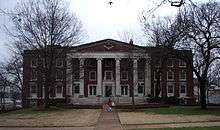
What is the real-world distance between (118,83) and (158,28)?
102 feet

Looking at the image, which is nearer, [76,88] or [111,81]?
[76,88]

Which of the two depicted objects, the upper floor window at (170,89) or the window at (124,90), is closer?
the window at (124,90)

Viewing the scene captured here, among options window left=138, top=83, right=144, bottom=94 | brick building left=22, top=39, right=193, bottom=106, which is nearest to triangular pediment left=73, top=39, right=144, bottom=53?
brick building left=22, top=39, right=193, bottom=106

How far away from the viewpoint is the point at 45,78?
5550 cm

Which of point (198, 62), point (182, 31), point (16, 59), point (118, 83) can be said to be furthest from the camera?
point (118, 83)

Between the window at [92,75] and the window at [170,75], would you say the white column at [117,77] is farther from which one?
the window at [170,75]

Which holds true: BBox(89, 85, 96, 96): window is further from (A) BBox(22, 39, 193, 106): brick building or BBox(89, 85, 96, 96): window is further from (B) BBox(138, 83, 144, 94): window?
(B) BBox(138, 83, 144, 94): window

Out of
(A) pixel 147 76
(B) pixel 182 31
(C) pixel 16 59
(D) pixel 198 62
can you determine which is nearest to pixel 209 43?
(B) pixel 182 31

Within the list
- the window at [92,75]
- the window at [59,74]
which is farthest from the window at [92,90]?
the window at [59,74]

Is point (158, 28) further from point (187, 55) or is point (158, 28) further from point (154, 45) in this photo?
point (187, 55)

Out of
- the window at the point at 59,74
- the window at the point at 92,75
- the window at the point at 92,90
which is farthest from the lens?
the window at the point at 92,75

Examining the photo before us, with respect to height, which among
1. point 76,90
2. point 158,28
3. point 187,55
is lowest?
point 76,90

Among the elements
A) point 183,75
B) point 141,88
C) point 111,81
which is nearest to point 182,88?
point 183,75

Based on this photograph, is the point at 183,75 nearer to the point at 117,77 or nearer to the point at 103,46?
the point at 117,77
